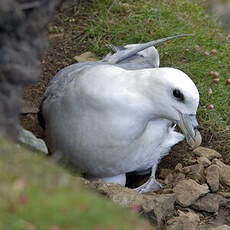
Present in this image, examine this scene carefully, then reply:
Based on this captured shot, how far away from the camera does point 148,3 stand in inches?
235

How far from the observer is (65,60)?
215 inches

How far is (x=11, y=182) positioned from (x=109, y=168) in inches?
80.4

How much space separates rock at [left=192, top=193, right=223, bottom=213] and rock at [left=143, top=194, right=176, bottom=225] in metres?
0.28

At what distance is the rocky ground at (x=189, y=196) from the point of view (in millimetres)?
3438

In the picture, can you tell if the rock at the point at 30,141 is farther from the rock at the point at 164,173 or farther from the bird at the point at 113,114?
the rock at the point at 164,173

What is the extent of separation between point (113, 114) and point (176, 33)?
2.32 metres

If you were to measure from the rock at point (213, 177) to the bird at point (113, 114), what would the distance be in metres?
0.52

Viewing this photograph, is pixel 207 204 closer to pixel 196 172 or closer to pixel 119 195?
pixel 196 172

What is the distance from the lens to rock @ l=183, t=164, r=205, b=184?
13.9ft

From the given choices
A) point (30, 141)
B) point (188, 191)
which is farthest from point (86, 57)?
point (30, 141)

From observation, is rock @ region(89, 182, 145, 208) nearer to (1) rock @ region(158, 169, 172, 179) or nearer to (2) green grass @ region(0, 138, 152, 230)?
(1) rock @ region(158, 169, 172, 179)

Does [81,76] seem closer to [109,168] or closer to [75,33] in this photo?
[109,168]

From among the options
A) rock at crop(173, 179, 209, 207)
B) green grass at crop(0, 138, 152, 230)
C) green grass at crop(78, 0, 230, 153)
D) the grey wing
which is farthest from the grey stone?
green grass at crop(78, 0, 230, 153)

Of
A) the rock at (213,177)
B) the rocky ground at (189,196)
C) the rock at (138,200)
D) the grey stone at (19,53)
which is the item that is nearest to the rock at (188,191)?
the rocky ground at (189,196)
